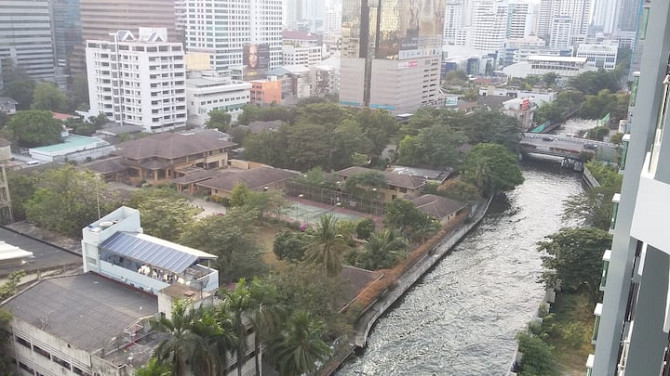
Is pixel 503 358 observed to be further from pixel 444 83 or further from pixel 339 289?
pixel 444 83

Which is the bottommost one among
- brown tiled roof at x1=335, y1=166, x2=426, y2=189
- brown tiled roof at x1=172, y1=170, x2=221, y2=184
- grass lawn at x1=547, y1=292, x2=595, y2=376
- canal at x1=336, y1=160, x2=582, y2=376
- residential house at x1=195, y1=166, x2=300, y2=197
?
canal at x1=336, y1=160, x2=582, y2=376

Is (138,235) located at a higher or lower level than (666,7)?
lower

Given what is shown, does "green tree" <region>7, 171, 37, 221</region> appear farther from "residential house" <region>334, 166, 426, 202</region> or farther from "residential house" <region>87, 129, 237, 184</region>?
"residential house" <region>334, 166, 426, 202</region>

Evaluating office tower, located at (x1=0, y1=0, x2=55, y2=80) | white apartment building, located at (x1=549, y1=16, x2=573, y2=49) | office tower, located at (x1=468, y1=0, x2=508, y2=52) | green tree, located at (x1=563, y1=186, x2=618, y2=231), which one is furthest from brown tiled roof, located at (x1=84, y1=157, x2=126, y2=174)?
white apartment building, located at (x1=549, y1=16, x2=573, y2=49)

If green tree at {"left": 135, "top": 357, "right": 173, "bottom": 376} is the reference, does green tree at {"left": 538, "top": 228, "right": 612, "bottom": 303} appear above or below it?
below

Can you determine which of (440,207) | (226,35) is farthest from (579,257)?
(226,35)

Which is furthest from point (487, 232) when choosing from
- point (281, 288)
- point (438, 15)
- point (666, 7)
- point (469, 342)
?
point (438, 15)
